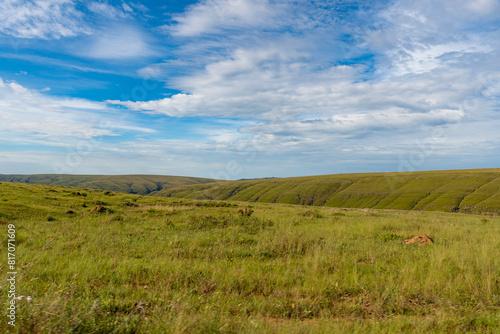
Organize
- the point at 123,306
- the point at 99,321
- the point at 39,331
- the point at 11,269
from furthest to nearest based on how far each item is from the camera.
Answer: the point at 11,269 → the point at 123,306 → the point at 99,321 → the point at 39,331

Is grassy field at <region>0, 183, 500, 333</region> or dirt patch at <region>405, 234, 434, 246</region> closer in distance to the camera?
grassy field at <region>0, 183, 500, 333</region>

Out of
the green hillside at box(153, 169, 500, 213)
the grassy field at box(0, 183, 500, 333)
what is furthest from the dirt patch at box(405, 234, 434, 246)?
the green hillside at box(153, 169, 500, 213)

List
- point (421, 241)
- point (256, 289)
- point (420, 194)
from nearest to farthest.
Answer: point (256, 289), point (421, 241), point (420, 194)

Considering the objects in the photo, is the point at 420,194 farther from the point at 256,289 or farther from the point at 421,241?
the point at 256,289

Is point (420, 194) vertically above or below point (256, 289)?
below

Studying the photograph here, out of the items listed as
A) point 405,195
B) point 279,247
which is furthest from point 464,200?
point 279,247

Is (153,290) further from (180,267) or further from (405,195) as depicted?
(405,195)

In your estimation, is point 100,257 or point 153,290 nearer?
point 153,290

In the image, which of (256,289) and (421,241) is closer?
(256,289)

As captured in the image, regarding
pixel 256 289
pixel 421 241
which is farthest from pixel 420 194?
pixel 256 289

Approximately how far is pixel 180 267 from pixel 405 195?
175m

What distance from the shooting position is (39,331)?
11.9 feet

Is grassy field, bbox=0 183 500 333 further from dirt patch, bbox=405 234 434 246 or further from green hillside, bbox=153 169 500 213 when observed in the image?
green hillside, bbox=153 169 500 213

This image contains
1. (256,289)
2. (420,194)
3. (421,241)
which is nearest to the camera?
(256,289)
